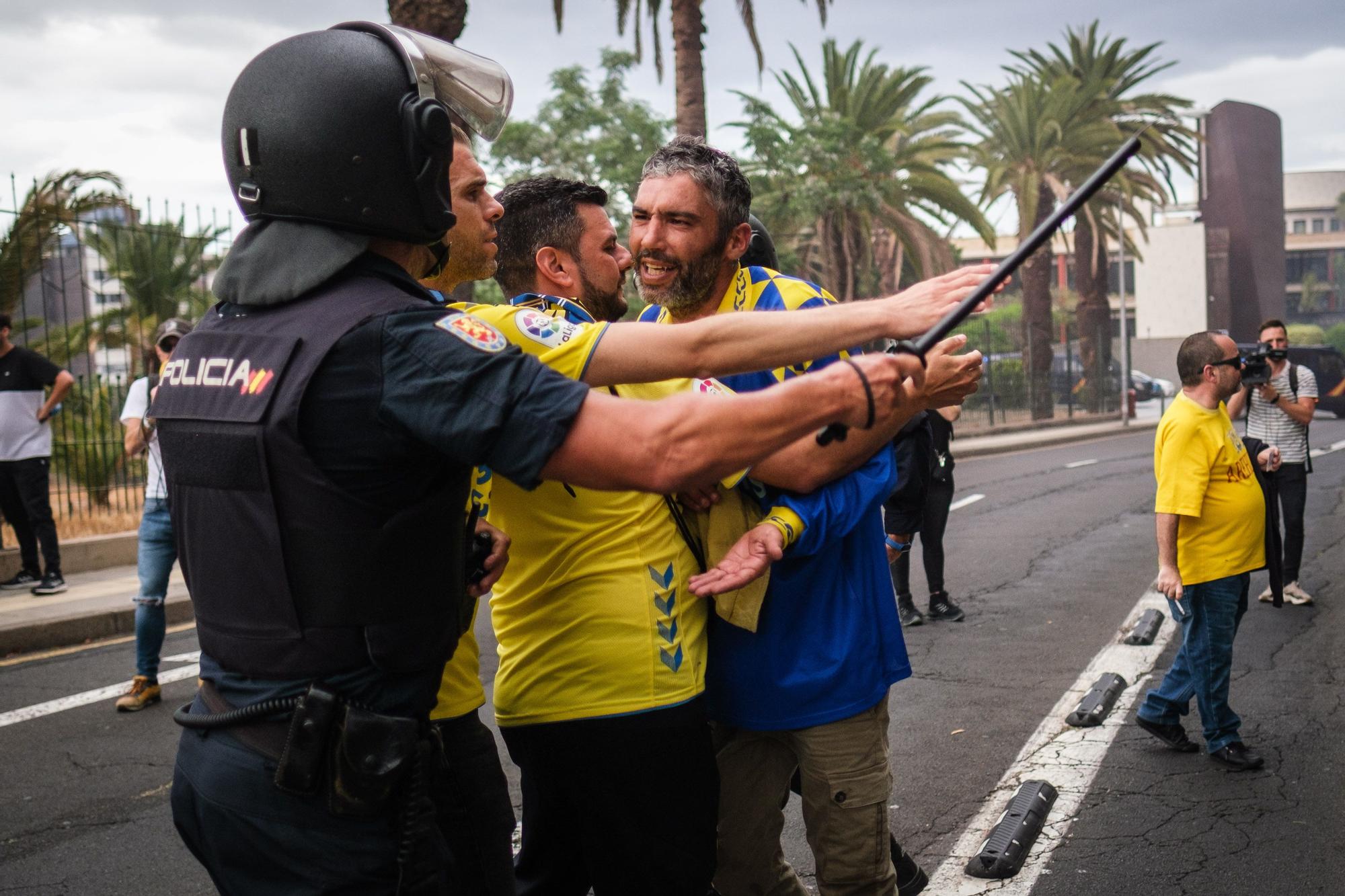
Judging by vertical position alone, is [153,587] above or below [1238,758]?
above

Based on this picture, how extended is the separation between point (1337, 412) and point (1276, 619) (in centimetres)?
2744

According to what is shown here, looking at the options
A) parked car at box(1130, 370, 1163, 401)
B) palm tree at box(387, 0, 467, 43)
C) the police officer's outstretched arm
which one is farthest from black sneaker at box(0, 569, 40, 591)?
parked car at box(1130, 370, 1163, 401)

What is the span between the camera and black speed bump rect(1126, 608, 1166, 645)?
6906mm

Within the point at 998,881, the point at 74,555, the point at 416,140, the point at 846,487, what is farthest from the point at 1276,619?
the point at 74,555

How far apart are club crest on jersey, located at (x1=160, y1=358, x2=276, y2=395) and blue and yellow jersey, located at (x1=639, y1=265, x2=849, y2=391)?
3.99ft

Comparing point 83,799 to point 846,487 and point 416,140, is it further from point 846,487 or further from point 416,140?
point 416,140

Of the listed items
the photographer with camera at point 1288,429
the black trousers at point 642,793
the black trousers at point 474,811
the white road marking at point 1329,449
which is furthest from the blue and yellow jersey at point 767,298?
the white road marking at point 1329,449

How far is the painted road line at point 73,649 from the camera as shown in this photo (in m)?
7.57

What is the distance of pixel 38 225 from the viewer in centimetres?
1152

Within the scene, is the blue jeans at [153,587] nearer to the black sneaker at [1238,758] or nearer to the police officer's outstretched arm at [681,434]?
the black sneaker at [1238,758]

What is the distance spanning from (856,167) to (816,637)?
74.4 feet

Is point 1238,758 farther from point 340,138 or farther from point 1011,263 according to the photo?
point 340,138

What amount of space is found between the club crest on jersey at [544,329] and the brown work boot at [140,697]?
508 centimetres

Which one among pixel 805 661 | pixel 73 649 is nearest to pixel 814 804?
pixel 805 661
